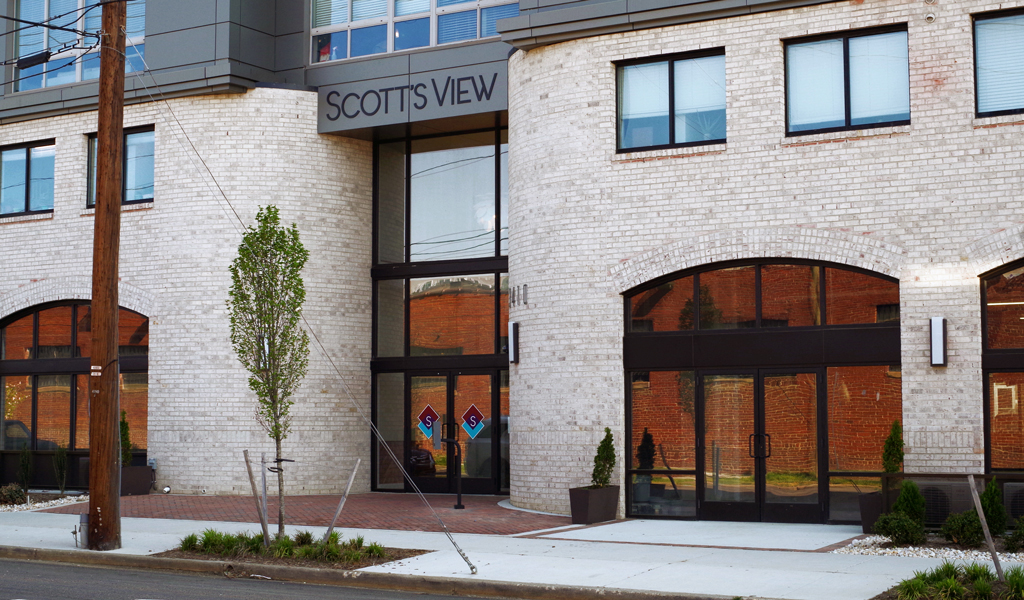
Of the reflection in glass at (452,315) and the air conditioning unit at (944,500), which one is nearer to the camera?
the air conditioning unit at (944,500)

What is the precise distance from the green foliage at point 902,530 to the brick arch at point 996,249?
11.3ft

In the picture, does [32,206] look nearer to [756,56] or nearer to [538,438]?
[538,438]

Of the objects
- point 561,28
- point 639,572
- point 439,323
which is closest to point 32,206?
point 439,323

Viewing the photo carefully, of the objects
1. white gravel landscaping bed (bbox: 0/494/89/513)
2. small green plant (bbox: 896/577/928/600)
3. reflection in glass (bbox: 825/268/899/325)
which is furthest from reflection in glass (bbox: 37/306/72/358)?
small green plant (bbox: 896/577/928/600)

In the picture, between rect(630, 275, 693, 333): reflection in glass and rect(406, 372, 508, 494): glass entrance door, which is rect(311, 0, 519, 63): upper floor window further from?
rect(406, 372, 508, 494): glass entrance door

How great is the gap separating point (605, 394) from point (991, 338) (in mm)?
5287

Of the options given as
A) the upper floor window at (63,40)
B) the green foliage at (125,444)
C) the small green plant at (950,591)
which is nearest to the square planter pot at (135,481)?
the green foliage at (125,444)

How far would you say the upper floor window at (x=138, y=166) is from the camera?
20.8 meters

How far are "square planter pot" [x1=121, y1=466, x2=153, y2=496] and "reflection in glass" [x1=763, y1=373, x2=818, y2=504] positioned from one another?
36.3 feet

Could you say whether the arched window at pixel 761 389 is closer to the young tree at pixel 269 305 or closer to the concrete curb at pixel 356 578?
the young tree at pixel 269 305

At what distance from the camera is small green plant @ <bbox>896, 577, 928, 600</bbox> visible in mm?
9062

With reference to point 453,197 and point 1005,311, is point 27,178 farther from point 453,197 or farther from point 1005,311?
point 1005,311

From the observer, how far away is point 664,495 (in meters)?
15.8

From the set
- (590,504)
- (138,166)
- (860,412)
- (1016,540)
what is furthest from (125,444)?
(1016,540)
